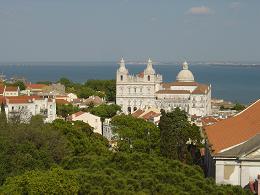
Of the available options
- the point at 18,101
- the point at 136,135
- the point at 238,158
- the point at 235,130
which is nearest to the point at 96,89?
the point at 18,101

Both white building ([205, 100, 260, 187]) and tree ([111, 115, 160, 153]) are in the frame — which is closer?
white building ([205, 100, 260, 187])

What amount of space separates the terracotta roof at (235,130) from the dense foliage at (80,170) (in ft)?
6.35

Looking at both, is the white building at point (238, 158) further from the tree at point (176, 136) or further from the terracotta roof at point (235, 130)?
the tree at point (176, 136)

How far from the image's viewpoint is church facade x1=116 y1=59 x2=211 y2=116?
7550 cm

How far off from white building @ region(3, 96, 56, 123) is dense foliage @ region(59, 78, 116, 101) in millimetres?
29088

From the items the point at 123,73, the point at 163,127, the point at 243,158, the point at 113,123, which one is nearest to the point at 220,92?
the point at 123,73

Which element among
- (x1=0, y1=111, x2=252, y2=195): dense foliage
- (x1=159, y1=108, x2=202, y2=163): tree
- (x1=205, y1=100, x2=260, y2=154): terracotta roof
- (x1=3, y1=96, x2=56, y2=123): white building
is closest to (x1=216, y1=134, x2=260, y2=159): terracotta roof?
(x1=205, y1=100, x2=260, y2=154): terracotta roof

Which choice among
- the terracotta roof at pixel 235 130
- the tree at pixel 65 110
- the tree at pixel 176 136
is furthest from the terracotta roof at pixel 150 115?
the terracotta roof at pixel 235 130

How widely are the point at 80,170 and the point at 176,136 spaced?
10.8 metres

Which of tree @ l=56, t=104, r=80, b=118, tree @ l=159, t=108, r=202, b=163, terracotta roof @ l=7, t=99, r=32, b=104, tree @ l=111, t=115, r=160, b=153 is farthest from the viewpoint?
tree @ l=56, t=104, r=80, b=118

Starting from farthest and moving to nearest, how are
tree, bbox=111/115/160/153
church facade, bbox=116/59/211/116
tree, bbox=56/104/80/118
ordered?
1. church facade, bbox=116/59/211/116
2. tree, bbox=56/104/80/118
3. tree, bbox=111/115/160/153

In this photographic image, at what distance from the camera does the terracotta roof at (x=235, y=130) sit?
2516 centimetres

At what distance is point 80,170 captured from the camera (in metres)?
21.4

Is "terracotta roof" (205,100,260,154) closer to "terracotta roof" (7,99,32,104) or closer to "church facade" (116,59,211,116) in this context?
"terracotta roof" (7,99,32,104)
